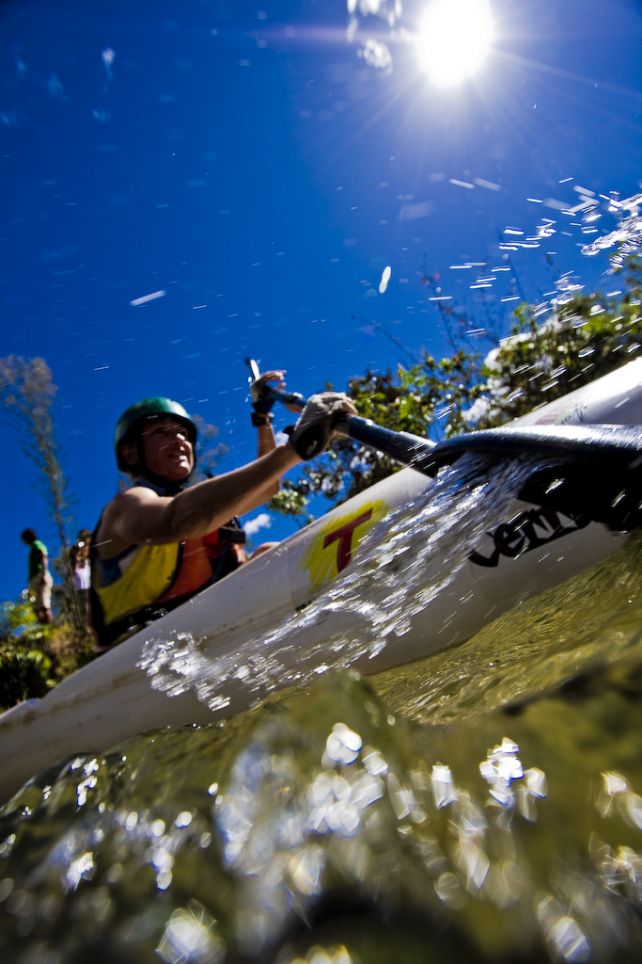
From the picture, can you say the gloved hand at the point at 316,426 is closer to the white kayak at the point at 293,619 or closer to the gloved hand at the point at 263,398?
the white kayak at the point at 293,619

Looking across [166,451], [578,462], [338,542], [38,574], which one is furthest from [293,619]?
[38,574]

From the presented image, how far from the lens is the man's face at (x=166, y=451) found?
3623mm

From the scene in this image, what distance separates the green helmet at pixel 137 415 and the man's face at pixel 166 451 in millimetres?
62

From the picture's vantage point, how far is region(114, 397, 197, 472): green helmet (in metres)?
3.81

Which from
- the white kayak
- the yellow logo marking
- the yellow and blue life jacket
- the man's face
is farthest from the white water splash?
the man's face

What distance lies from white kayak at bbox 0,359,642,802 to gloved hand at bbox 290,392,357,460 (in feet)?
1.65

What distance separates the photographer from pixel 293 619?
2107 mm

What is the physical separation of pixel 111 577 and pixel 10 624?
7.59 m

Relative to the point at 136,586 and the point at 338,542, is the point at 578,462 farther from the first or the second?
the point at 136,586

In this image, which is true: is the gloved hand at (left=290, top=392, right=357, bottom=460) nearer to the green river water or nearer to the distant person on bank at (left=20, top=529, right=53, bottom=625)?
the green river water

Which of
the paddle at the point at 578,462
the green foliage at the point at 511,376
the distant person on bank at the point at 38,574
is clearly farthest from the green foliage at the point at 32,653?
the paddle at the point at 578,462

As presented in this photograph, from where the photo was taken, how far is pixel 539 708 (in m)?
0.58

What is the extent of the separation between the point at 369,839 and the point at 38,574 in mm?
8890

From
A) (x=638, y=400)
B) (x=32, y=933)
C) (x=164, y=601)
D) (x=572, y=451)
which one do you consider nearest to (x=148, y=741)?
(x=32, y=933)
